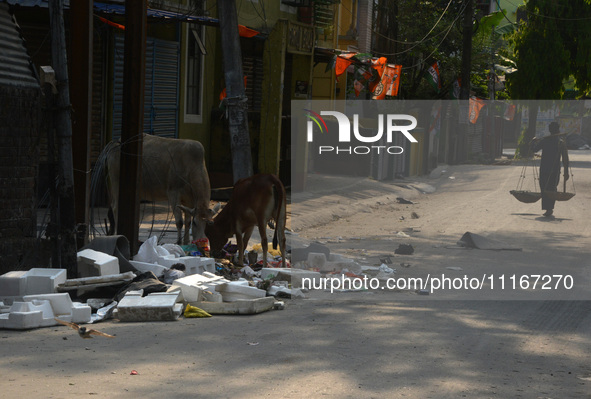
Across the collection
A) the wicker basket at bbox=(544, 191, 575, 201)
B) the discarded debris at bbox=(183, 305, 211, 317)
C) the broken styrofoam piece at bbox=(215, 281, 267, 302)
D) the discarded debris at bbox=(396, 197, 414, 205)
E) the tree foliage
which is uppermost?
the tree foliage

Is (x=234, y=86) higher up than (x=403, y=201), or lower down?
higher up

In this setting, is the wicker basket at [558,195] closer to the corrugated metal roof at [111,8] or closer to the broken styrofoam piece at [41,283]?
the corrugated metal roof at [111,8]

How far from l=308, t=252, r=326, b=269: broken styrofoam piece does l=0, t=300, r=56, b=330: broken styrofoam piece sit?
409cm

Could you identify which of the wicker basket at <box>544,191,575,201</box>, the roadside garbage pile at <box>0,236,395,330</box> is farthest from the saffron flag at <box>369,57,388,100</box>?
the roadside garbage pile at <box>0,236,395,330</box>

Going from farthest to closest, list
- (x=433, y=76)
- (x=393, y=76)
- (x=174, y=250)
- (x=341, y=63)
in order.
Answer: (x=433, y=76), (x=393, y=76), (x=341, y=63), (x=174, y=250)

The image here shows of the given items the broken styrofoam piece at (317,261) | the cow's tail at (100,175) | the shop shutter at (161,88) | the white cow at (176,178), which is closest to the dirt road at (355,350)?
the broken styrofoam piece at (317,261)

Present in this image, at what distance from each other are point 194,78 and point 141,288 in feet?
39.1

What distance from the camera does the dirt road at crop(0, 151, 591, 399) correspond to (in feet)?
18.9

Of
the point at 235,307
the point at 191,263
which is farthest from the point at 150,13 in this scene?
the point at 235,307

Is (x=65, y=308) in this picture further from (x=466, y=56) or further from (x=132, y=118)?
(x=466, y=56)

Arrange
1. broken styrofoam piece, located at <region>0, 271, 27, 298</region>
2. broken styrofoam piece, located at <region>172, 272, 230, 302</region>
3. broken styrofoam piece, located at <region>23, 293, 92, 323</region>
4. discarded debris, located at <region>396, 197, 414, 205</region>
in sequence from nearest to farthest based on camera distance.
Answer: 1. broken styrofoam piece, located at <region>23, 293, 92, 323</region>
2. broken styrofoam piece, located at <region>0, 271, 27, 298</region>
3. broken styrofoam piece, located at <region>172, 272, 230, 302</region>
4. discarded debris, located at <region>396, 197, 414, 205</region>

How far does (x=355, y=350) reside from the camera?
22.4ft

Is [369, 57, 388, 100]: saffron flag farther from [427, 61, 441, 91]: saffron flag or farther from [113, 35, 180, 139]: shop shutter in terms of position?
[113, 35, 180, 139]: shop shutter

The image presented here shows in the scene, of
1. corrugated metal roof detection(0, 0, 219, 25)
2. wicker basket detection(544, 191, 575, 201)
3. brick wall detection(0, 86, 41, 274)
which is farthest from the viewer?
wicker basket detection(544, 191, 575, 201)
